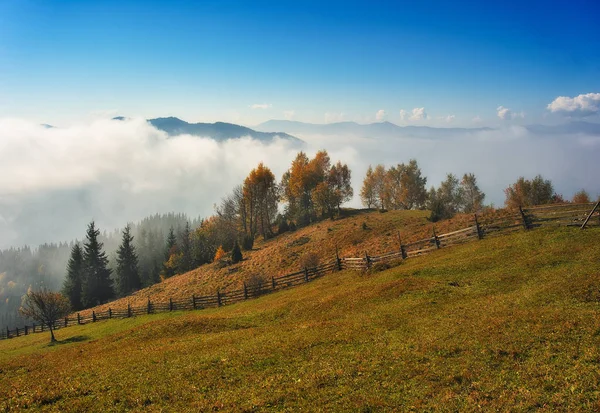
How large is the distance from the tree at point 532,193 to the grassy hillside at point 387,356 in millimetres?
54585

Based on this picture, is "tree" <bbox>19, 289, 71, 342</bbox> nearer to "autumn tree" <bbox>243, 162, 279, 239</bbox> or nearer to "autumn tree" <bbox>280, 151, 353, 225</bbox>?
"autumn tree" <bbox>243, 162, 279, 239</bbox>

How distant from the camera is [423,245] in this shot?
1619 inches

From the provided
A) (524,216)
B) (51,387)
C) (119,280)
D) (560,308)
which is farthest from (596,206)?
(119,280)

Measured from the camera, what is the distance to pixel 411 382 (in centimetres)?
1192

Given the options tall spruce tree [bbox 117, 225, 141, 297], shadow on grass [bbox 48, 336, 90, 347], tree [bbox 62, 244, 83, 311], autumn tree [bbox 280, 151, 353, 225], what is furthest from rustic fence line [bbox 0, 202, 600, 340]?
tall spruce tree [bbox 117, 225, 141, 297]

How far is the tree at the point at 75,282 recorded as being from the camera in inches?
3460

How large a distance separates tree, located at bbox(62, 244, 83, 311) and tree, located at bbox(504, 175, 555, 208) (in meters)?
110

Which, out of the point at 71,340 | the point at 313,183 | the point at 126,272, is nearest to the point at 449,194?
the point at 313,183

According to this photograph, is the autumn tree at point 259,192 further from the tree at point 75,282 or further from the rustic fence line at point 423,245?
the tree at point 75,282

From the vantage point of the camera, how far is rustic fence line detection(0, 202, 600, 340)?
32656mm

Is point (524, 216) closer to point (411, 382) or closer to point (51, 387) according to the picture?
point (411, 382)

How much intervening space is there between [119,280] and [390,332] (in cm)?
10393

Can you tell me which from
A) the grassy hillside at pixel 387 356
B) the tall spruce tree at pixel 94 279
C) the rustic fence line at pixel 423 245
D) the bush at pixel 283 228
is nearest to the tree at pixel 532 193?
the rustic fence line at pixel 423 245

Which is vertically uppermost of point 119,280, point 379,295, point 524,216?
point 524,216
